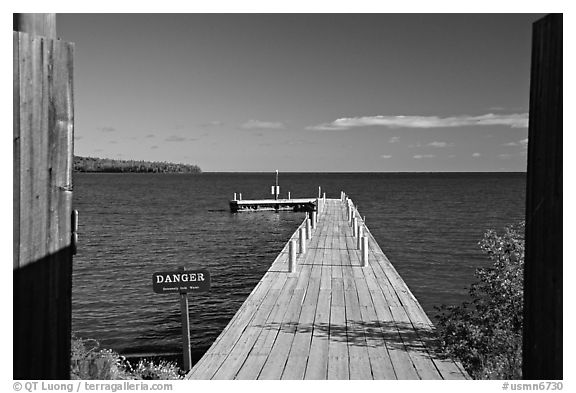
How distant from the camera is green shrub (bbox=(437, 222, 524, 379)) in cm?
621

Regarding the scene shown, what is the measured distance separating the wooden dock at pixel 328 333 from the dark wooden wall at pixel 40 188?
381cm

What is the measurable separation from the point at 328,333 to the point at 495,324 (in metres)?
2.21

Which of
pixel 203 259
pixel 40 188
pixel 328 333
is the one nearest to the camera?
pixel 40 188

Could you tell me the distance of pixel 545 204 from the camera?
2.62 meters

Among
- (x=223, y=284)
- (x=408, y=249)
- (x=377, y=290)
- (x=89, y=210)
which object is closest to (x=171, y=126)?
(x=89, y=210)

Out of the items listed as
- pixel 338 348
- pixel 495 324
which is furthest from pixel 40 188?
pixel 495 324

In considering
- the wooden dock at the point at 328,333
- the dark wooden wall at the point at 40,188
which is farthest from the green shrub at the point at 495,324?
the dark wooden wall at the point at 40,188

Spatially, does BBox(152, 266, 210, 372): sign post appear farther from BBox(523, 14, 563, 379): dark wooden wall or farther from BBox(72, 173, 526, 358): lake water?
BBox(72, 173, 526, 358): lake water

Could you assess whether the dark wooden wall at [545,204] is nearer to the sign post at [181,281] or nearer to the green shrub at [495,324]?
the green shrub at [495,324]

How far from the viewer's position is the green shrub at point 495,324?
6.21m

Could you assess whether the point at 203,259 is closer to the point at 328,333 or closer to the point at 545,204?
the point at 328,333
